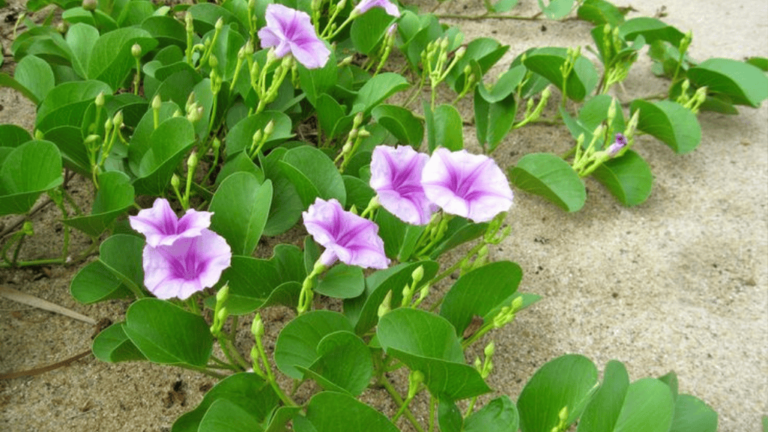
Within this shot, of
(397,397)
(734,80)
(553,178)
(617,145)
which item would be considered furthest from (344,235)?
(734,80)

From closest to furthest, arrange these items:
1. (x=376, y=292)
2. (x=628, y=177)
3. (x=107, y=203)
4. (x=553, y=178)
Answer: (x=376, y=292), (x=107, y=203), (x=553, y=178), (x=628, y=177)

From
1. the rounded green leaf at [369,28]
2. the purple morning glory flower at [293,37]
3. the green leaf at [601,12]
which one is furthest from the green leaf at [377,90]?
the green leaf at [601,12]

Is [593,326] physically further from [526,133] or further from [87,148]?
[87,148]

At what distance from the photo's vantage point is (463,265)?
1515 millimetres

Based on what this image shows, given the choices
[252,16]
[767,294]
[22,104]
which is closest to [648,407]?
[767,294]

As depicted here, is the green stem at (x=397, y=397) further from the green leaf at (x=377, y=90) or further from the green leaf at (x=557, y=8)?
the green leaf at (x=557, y=8)

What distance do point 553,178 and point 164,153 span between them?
0.84 metres

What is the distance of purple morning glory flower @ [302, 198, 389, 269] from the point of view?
3.87 feet

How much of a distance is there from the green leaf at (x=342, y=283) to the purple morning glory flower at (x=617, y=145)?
0.74 metres

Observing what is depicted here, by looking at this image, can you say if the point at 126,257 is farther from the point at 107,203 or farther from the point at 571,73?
the point at 571,73

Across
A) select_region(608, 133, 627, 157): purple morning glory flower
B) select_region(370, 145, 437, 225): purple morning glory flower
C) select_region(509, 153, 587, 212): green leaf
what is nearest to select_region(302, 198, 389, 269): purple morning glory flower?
select_region(370, 145, 437, 225): purple morning glory flower

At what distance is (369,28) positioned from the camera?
2.06 meters

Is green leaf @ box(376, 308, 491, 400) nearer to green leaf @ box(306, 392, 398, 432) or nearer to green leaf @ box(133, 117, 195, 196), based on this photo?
green leaf @ box(306, 392, 398, 432)

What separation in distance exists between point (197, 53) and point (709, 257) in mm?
1312
